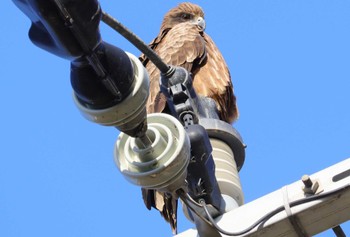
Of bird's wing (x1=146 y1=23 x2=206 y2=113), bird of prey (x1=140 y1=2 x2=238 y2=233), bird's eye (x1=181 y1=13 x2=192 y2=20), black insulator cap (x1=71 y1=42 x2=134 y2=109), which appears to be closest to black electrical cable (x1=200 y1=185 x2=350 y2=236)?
black insulator cap (x1=71 y1=42 x2=134 y2=109)

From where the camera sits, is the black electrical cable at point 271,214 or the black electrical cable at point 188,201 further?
the black electrical cable at point 188,201

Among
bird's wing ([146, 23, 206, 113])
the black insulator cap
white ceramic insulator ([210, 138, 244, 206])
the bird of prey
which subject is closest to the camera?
the black insulator cap

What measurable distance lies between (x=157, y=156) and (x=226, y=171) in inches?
40.5

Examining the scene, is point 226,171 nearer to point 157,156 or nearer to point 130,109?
point 157,156

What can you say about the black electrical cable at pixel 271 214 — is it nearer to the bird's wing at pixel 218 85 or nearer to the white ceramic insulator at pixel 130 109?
the white ceramic insulator at pixel 130 109

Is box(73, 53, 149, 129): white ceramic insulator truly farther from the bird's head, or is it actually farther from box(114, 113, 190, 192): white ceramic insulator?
the bird's head

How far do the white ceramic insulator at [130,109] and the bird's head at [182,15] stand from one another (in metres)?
7.97

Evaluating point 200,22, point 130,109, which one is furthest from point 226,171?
point 200,22

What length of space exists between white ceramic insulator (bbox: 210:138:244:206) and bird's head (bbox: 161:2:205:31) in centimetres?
679

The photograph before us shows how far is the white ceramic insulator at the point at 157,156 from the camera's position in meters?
3.67

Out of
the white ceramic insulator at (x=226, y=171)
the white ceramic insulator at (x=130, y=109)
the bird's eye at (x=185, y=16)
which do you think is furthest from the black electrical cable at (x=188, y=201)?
the bird's eye at (x=185, y=16)

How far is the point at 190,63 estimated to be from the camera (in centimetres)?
970

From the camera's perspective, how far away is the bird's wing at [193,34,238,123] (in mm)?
9008

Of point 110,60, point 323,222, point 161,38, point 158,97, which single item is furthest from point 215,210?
point 161,38
